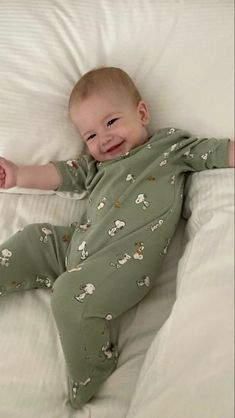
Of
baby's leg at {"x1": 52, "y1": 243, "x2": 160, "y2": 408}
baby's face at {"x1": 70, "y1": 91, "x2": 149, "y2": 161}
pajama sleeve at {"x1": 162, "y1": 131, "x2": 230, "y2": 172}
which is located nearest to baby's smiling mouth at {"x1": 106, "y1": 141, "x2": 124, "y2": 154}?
baby's face at {"x1": 70, "y1": 91, "x2": 149, "y2": 161}

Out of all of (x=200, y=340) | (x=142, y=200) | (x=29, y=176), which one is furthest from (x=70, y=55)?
(x=200, y=340)

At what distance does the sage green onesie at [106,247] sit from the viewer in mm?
813

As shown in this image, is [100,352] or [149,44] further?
[149,44]

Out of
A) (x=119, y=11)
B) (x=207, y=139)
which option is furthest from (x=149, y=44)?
(x=207, y=139)

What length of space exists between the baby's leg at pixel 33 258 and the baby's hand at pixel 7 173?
109 mm

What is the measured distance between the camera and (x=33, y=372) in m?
0.82

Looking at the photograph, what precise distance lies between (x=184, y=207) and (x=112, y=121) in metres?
0.21

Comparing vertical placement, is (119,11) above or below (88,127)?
above

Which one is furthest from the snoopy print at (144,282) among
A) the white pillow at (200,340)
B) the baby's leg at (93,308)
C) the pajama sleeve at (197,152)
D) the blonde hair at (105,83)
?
the blonde hair at (105,83)

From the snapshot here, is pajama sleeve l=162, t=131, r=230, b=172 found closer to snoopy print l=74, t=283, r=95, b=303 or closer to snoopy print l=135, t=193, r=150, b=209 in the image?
snoopy print l=135, t=193, r=150, b=209

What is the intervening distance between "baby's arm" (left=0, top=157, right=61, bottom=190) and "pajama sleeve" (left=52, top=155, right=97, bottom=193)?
0.01m

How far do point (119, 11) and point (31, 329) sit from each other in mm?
645

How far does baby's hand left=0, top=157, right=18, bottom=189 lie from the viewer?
0.99 meters

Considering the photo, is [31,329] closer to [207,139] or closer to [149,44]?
[207,139]
